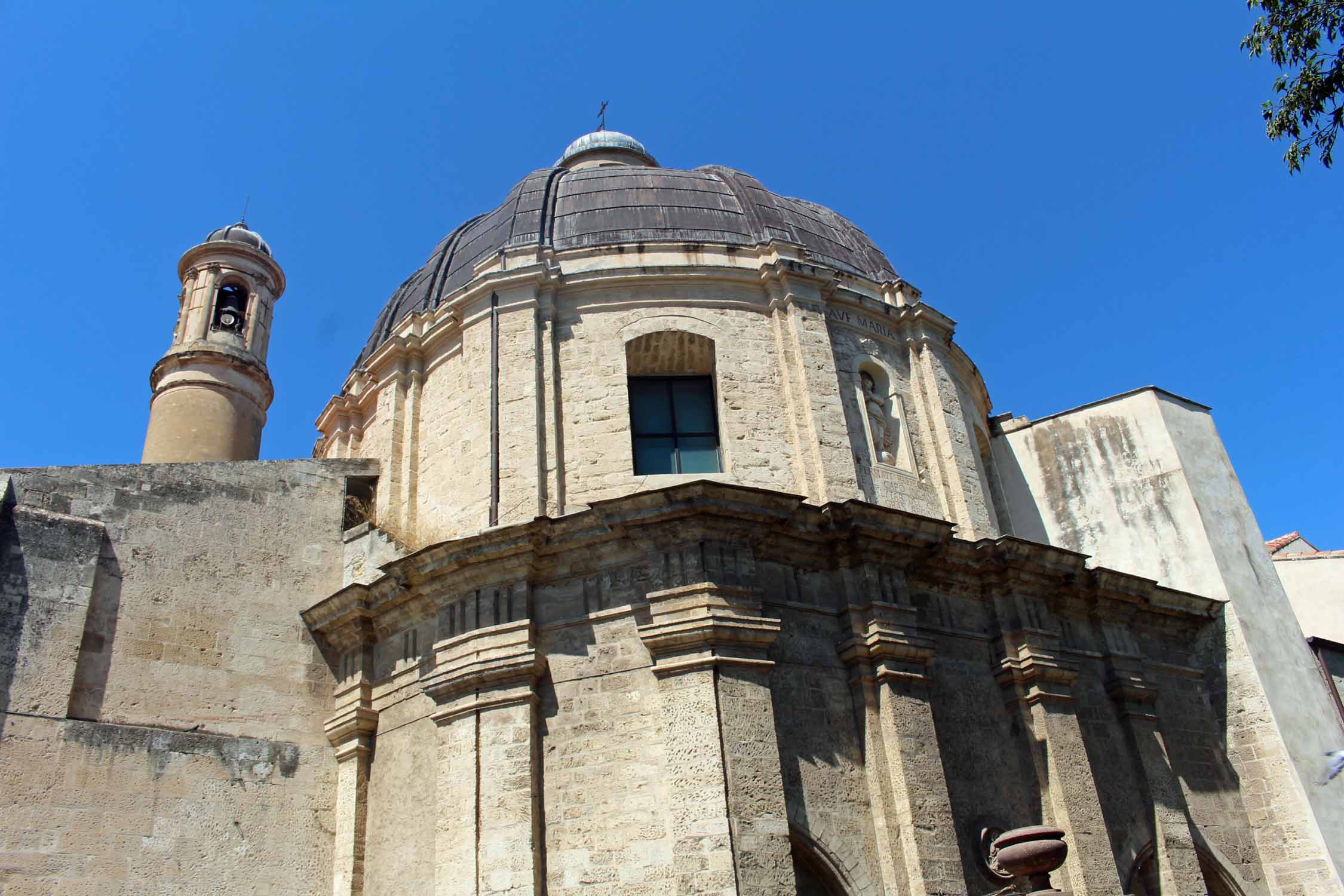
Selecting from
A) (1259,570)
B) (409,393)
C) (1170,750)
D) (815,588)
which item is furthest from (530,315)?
(1259,570)

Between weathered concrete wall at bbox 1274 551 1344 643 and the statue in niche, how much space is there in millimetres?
9058

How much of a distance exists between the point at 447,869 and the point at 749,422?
5.67m

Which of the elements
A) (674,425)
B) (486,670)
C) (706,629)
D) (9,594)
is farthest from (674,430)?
(9,594)

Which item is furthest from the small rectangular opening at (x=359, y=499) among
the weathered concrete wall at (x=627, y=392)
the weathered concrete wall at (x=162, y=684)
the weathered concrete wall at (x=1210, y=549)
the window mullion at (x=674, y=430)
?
the weathered concrete wall at (x=1210, y=549)

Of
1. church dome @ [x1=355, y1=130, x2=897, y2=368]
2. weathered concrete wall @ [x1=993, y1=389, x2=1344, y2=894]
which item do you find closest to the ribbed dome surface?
church dome @ [x1=355, y1=130, x2=897, y2=368]

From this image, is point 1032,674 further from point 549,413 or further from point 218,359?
point 218,359

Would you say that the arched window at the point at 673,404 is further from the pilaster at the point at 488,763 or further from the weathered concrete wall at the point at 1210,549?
the weathered concrete wall at the point at 1210,549

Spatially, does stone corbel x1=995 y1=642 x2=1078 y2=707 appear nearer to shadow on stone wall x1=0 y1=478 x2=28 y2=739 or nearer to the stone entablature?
the stone entablature

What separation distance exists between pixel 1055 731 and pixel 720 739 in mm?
4102

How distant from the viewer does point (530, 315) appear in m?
12.8

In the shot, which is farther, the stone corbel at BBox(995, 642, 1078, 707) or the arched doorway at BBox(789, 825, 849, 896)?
the stone corbel at BBox(995, 642, 1078, 707)

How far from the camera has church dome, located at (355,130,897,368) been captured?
14.2 meters

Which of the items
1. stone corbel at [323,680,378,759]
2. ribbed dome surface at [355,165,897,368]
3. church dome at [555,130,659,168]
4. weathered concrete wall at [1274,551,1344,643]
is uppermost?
church dome at [555,130,659,168]

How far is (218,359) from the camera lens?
57.0 feet
